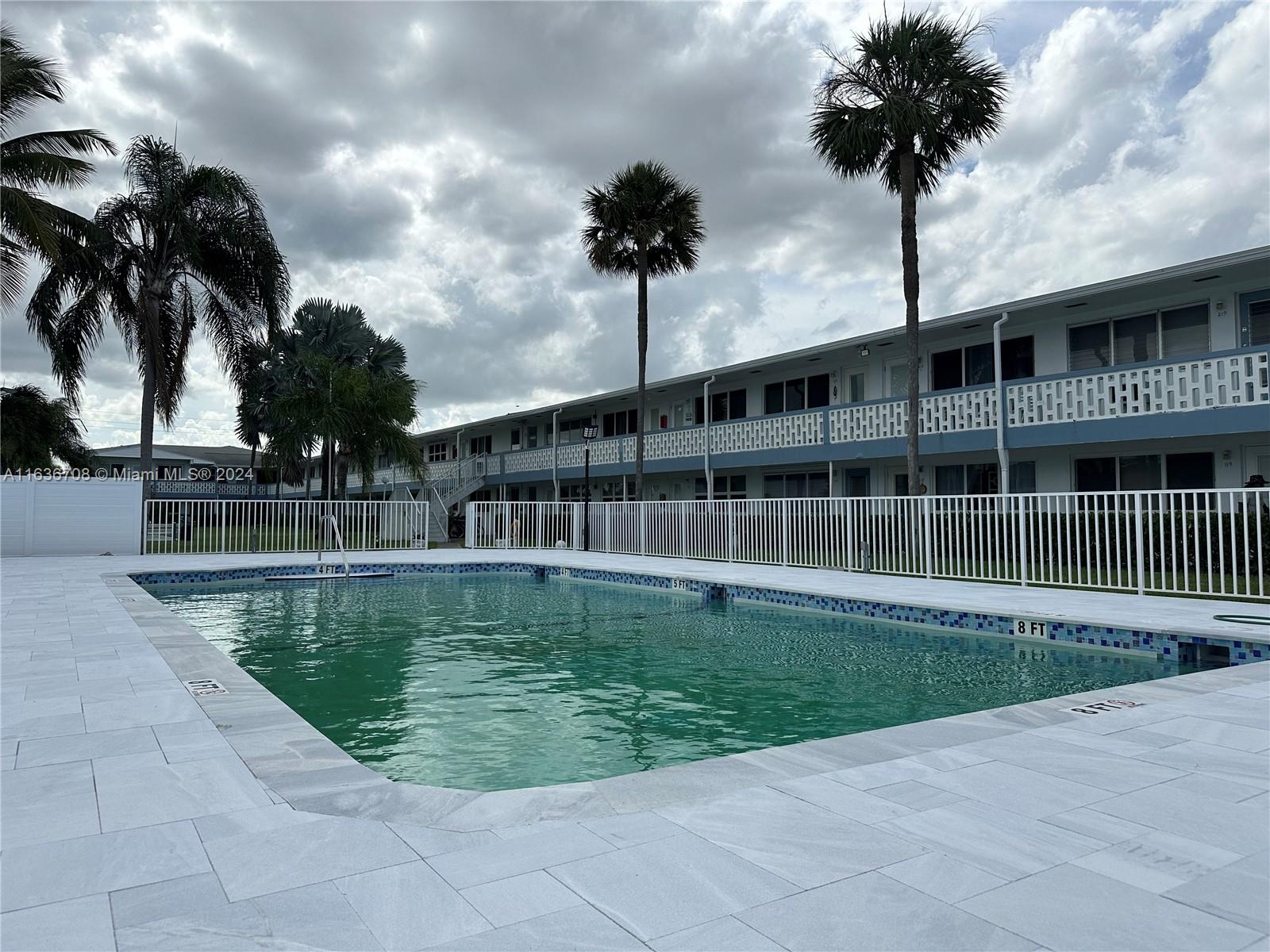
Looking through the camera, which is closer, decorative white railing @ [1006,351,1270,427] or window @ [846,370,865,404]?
decorative white railing @ [1006,351,1270,427]

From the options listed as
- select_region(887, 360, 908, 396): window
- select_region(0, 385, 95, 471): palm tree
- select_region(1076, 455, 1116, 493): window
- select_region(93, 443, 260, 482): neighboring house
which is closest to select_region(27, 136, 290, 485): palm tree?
select_region(93, 443, 260, 482): neighboring house

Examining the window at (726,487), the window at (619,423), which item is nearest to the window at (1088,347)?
the window at (726,487)

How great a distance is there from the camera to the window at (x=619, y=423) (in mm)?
28856

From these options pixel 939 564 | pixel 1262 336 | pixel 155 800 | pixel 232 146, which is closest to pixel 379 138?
pixel 232 146

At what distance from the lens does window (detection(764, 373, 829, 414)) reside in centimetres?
2198

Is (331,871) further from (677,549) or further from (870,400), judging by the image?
(870,400)

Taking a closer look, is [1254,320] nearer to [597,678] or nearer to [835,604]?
[835,604]

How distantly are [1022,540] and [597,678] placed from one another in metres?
7.11

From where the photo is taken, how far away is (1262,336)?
47.3 ft

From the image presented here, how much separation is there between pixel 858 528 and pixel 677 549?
519 centimetres

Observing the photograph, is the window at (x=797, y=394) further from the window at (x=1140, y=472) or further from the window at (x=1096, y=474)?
the window at (x=1140, y=472)

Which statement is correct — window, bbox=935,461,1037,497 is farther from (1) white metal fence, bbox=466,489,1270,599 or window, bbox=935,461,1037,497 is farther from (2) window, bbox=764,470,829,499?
(1) white metal fence, bbox=466,489,1270,599

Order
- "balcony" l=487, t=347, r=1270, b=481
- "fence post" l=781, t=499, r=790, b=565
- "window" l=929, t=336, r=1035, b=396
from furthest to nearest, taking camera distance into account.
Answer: "window" l=929, t=336, r=1035, b=396
"fence post" l=781, t=499, r=790, b=565
"balcony" l=487, t=347, r=1270, b=481

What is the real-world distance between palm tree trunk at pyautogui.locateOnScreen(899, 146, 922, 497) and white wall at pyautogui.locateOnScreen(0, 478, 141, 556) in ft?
54.3
